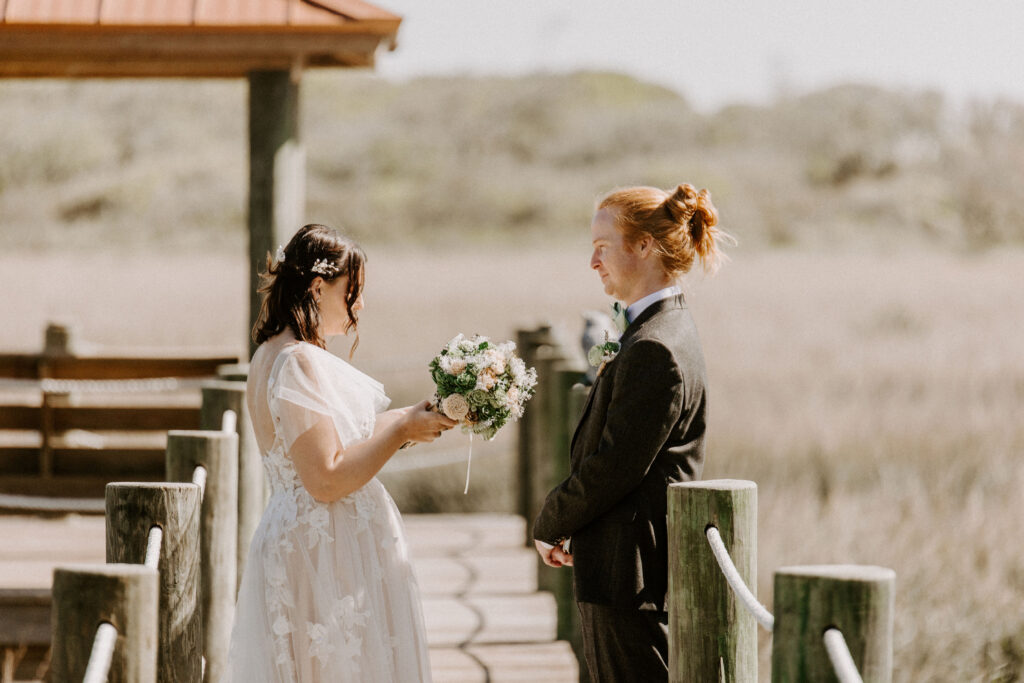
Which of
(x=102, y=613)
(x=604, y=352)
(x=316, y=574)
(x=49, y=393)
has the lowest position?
(x=316, y=574)

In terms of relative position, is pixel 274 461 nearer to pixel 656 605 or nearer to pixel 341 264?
pixel 341 264

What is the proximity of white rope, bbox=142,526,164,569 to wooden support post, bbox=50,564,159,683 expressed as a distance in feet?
1.55

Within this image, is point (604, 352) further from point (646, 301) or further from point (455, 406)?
point (455, 406)

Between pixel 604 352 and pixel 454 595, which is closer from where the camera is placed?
pixel 604 352

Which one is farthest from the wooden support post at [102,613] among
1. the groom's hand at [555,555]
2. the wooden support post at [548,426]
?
the wooden support post at [548,426]

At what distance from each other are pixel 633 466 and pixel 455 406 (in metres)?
0.47

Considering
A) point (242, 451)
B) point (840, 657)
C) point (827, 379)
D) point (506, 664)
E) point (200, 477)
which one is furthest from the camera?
point (827, 379)

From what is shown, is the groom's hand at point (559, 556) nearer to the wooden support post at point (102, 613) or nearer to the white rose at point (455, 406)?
the white rose at point (455, 406)

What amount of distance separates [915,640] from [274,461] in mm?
3371

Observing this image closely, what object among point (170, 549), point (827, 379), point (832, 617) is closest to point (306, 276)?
point (170, 549)

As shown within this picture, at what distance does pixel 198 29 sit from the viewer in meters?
5.52

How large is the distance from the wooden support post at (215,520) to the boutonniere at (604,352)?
1.23 meters

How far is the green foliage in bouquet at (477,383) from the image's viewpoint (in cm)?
298

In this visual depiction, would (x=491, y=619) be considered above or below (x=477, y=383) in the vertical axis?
below
